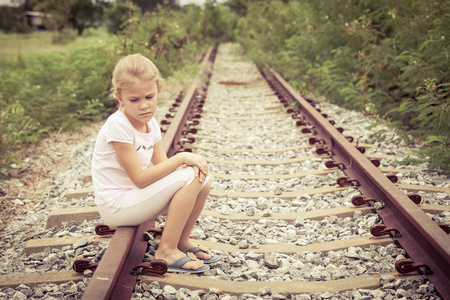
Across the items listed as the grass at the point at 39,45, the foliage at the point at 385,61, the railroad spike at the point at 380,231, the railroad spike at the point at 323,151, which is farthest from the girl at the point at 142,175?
the grass at the point at 39,45

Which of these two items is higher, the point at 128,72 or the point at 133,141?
the point at 128,72

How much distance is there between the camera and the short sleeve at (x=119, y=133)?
244cm

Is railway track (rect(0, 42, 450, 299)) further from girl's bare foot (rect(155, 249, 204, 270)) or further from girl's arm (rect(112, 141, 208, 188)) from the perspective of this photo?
girl's arm (rect(112, 141, 208, 188))

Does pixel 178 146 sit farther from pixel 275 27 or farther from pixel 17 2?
pixel 17 2

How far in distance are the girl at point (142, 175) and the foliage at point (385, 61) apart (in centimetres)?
252

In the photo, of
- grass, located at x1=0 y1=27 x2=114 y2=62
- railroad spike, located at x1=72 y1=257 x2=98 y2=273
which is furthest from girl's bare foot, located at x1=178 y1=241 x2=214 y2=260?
grass, located at x1=0 y1=27 x2=114 y2=62

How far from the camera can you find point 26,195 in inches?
162

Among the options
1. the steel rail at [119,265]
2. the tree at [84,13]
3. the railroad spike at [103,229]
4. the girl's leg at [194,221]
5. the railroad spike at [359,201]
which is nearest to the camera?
the steel rail at [119,265]

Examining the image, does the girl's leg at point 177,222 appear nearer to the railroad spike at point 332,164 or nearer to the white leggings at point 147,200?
the white leggings at point 147,200

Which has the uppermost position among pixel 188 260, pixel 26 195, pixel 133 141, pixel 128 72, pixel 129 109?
pixel 128 72

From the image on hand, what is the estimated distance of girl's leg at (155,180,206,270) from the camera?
2492 millimetres

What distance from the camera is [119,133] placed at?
8.02 ft

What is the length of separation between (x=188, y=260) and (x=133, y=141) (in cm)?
77

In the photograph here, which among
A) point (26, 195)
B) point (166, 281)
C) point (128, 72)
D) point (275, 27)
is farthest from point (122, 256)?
point (275, 27)
